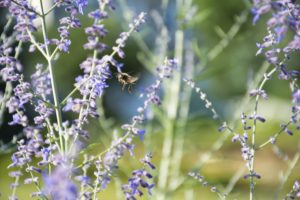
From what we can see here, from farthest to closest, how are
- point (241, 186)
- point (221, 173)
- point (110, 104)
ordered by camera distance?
point (110, 104)
point (221, 173)
point (241, 186)

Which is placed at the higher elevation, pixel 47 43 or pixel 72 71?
pixel 72 71

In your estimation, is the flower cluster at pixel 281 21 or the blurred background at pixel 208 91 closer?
the flower cluster at pixel 281 21

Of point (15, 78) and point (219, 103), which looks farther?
point (219, 103)

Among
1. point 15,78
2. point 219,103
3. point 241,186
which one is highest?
point 219,103

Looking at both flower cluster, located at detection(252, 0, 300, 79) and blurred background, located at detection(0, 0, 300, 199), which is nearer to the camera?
flower cluster, located at detection(252, 0, 300, 79)

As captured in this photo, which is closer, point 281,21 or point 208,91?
point 281,21

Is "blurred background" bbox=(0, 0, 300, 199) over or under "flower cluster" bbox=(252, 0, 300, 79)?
over

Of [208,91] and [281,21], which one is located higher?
[208,91]

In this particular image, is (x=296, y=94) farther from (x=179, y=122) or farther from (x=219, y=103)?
(x=219, y=103)

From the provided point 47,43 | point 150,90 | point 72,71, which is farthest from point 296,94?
point 72,71

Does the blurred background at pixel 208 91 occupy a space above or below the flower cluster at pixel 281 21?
above

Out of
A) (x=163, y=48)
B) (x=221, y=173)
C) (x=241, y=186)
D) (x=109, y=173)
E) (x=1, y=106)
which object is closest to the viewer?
(x=109, y=173)
